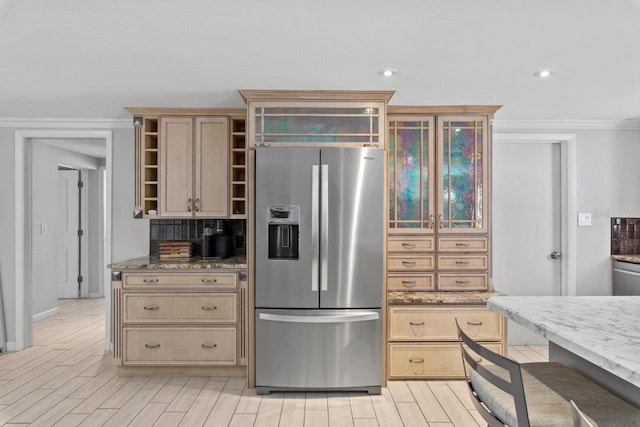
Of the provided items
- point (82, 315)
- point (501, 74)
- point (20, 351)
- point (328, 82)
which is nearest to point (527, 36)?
point (501, 74)

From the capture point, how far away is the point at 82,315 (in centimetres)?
566

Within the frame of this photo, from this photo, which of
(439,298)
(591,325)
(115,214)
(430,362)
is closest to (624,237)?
(439,298)

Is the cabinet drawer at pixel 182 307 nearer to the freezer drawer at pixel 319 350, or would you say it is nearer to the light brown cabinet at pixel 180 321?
the light brown cabinet at pixel 180 321

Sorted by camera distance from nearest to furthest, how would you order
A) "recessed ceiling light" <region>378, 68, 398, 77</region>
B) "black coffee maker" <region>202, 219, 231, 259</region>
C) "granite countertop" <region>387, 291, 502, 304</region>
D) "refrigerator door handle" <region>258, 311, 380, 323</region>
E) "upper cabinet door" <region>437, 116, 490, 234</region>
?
"recessed ceiling light" <region>378, 68, 398, 77</region> → "refrigerator door handle" <region>258, 311, 380, 323</region> → "granite countertop" <region>387, 291, 502, 304</region> → "upper cabinet door" <region>437, 116, 490, 234</region> → "black coffee maker" <region>202, 219, 231, 259</region>

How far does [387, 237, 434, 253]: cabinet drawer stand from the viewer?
12.1 feet

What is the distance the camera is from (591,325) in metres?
1.51

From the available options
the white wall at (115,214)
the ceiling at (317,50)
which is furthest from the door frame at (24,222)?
the ceiling at (317,50)

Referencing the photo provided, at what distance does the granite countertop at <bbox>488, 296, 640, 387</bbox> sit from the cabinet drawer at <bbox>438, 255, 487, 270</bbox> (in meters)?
1.66

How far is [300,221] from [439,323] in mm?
1373

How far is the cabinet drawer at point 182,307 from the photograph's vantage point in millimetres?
3455

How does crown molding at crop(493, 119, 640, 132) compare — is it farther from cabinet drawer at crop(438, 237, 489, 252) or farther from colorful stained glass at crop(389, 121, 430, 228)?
cabinet drawer at crop(438, 237, 489, 252)

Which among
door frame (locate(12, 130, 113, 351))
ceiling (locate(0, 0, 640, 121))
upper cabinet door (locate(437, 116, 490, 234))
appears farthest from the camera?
door frame (locate(12, 130, 113, 351))

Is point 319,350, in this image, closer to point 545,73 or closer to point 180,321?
point 180,321

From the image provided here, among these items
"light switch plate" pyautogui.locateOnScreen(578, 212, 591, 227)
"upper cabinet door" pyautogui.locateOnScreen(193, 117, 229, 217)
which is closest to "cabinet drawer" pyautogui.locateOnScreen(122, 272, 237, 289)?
"upper cabinet door" pyautogui.locateOnScreen(193, 117, 229, 217)
